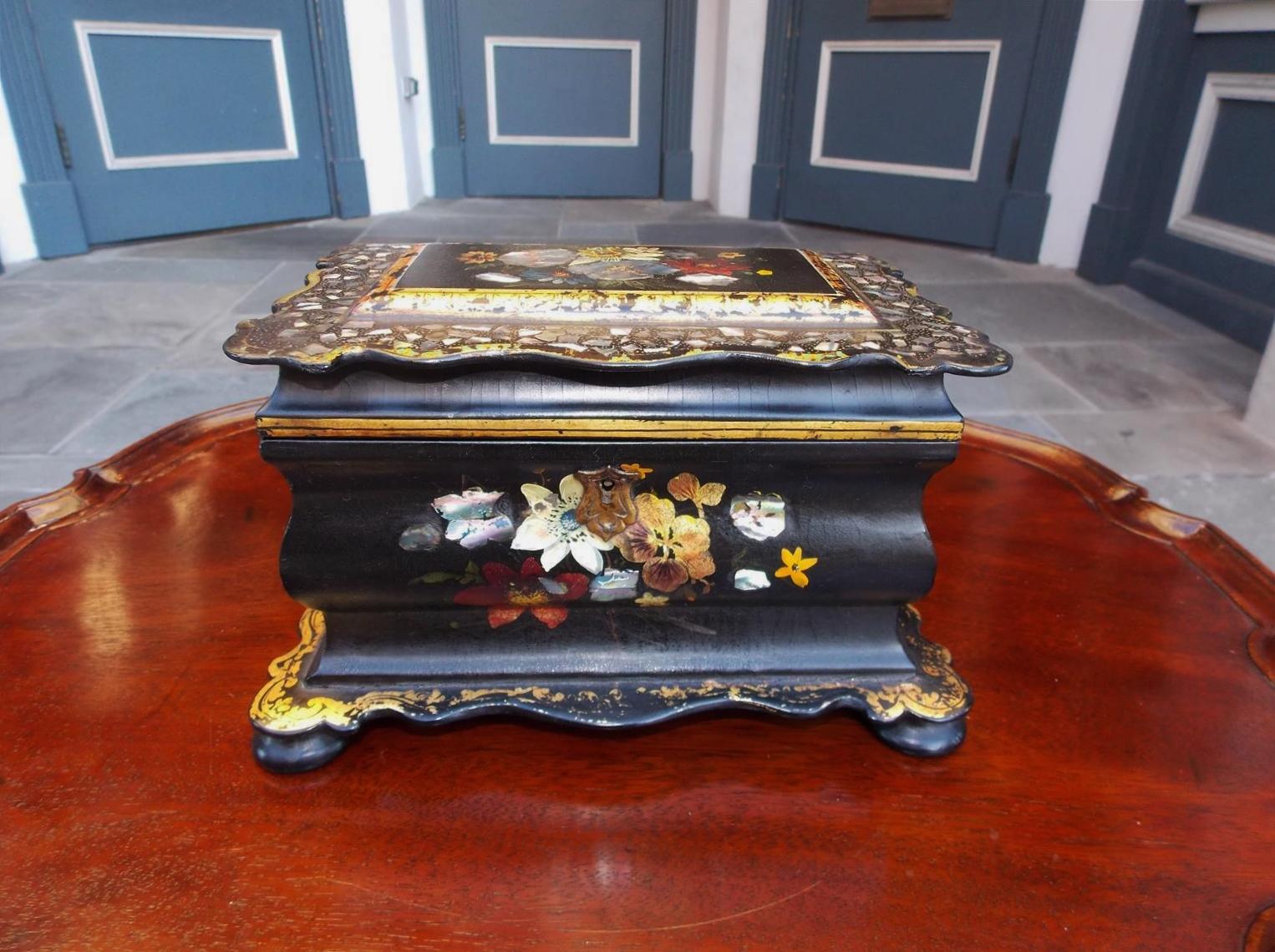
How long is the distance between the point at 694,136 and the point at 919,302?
320cm

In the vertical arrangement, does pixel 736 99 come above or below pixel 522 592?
above

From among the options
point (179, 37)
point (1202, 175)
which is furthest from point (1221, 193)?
point (179, 37)

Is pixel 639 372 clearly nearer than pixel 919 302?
Yes

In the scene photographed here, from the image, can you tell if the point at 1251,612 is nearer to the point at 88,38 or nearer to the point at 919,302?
the point at 919,302

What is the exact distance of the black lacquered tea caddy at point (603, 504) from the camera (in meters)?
0.62

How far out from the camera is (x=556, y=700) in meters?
0.66

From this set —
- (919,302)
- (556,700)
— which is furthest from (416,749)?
(919,302)

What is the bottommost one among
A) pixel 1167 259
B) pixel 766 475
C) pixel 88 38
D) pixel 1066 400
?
pixel 1066 400

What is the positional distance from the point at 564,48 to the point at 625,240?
113 cm

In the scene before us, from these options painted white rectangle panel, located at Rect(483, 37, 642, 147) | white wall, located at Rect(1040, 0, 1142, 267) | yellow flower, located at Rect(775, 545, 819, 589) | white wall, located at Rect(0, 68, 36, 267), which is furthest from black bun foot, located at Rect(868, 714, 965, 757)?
painted white rectangle panel, located at Rect(483, 37, 642, 147)

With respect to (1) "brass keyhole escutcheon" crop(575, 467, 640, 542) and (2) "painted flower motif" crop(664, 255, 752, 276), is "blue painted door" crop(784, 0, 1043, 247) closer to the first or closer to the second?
(2) "painted flower motif" crop(664, 255, 752, 276)

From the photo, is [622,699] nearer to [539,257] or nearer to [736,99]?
[539,257]

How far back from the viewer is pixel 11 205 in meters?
2.69

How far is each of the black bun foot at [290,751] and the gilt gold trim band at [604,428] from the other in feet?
0.68
